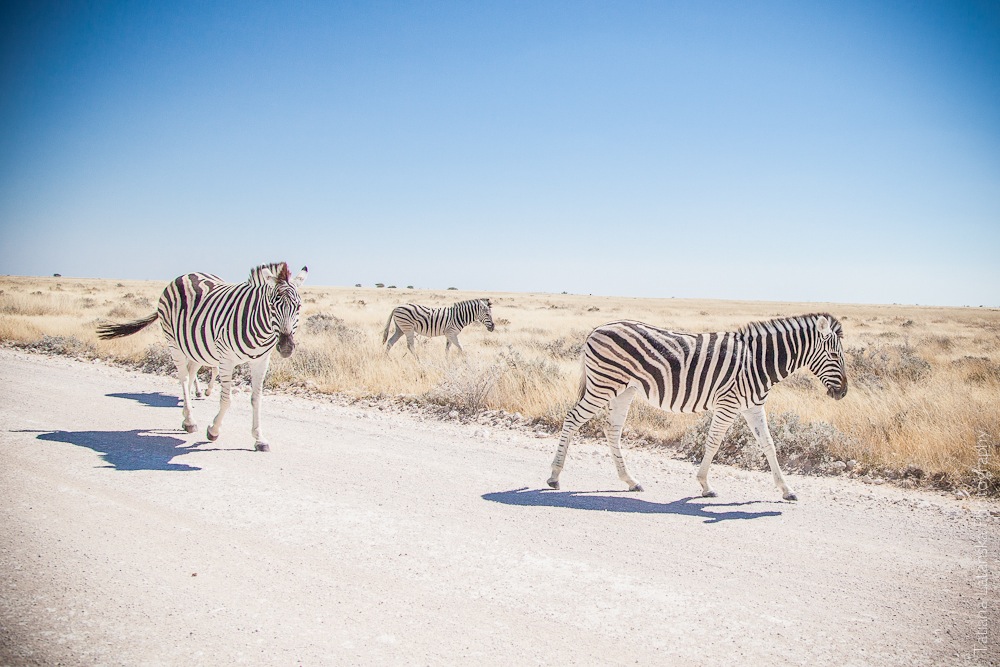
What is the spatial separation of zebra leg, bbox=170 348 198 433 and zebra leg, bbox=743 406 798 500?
7221mm

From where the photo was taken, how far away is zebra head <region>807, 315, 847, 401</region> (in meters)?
6.60

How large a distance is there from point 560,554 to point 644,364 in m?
2.64

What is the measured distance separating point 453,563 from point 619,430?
9.60 ft

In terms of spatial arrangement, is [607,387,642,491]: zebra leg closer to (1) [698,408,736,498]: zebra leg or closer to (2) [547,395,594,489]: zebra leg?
(2) [547,395,594,489]: zebra leg

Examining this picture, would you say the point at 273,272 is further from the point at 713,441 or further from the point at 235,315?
the point at 713,441

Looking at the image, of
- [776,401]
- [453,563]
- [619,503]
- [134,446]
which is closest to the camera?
[453,563]

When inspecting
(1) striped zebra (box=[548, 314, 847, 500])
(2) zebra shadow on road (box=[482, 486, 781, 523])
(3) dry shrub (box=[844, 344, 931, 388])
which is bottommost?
(2) zebra shadow on road (box=[482, 486, 781, 523])

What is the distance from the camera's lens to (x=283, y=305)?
23.6ft

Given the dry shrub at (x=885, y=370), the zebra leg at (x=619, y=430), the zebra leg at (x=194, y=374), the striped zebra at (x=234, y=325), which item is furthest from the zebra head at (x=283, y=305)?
the dry shrub at (x=885, y=370)

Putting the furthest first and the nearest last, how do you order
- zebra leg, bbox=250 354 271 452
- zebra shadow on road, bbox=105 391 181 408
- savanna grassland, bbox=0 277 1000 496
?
1. zebra shadow on road, bbox=105 391 181 408
2. zebra leg, bbox=250 354 271 452
3. savanna grassland, bbox=0 277 1000 496

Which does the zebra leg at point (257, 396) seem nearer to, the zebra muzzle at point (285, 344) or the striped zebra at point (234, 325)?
the striped zebra at point (234, 325)

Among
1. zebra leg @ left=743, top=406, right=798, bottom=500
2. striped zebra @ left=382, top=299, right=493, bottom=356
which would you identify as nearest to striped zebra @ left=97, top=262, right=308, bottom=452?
zebra leg @ left=743, top=406, right=798, bottom=500

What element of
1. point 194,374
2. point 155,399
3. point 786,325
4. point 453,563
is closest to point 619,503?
point 453,563

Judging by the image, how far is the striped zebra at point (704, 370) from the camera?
20.7ft
